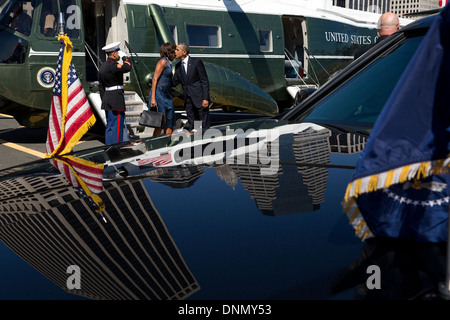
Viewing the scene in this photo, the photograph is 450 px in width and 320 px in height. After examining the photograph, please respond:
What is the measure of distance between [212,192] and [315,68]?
11874 millimetres

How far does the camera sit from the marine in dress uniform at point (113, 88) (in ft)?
25.1

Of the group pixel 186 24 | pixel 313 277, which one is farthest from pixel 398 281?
pixel 186 24

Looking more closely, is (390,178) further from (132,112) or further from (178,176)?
(132,112)

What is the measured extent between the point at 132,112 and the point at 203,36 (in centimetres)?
248

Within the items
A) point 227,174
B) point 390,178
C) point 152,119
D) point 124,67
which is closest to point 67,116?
point 124,67

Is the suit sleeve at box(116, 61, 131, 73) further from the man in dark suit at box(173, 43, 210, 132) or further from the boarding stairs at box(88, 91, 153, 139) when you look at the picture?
the boarding stairs at box(88, 91, 153, 139)

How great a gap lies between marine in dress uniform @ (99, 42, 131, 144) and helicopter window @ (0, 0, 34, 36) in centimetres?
209

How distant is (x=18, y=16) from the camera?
893cm

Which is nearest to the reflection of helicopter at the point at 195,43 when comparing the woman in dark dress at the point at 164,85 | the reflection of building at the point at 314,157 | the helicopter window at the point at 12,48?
the helicopter window at the point at 12,48

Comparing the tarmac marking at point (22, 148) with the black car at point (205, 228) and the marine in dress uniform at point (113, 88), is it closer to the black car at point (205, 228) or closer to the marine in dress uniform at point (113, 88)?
the marine in dress uniform at point (113, 88)

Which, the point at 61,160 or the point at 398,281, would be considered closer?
the point at 398,281

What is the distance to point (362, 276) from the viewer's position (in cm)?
123
